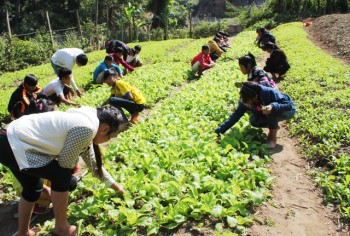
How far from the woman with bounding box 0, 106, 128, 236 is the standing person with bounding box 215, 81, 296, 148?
8.71 feet

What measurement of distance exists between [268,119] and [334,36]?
13.3 metres

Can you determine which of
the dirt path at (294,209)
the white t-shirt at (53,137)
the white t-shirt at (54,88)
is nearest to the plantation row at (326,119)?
the dirt path at (294,209)

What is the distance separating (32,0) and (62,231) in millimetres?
32754

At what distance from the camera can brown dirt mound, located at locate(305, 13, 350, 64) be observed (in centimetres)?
1319

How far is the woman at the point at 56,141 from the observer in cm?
282

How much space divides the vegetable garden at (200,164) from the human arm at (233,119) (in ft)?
0.44

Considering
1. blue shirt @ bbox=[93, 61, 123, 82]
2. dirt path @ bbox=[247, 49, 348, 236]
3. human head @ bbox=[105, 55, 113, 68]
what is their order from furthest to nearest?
blue shirt @ bbox=[93, 61, 123, 82]
human head @ bbox=[105, 55, 113, 68]
dirt path @ bbox=[247, 49, 348, 236]

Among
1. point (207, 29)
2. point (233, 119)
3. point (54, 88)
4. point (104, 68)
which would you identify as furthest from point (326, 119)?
point (207, 29)

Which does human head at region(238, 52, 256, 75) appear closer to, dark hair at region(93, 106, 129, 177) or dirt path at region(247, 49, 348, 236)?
dirt path at region(247, 49, 348, 236)

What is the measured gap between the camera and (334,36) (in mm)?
16328

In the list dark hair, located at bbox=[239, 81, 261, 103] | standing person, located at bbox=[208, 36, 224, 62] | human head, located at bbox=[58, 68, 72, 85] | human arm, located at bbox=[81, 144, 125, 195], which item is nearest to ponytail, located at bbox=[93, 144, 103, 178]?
human arm, located at bbox=[81, 144, 125, 195]

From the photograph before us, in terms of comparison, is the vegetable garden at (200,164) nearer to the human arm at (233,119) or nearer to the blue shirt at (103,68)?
the human arm at (233,119)

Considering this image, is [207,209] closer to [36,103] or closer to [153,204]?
[153,204]

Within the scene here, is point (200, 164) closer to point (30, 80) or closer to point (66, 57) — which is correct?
point (30, 80)
